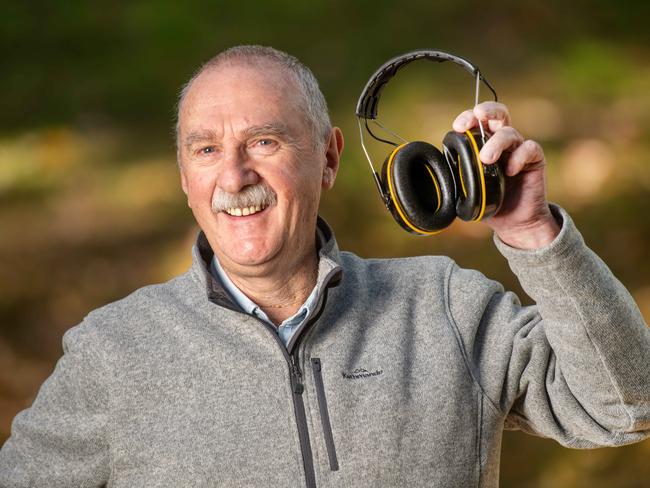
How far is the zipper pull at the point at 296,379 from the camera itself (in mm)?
1533

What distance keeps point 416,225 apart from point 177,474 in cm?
62

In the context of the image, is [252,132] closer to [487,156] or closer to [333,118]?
[487,156]

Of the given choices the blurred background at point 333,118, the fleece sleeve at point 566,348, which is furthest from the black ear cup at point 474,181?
the blurred background at point 333,118

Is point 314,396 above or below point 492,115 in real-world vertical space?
below

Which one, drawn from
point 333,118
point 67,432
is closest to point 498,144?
point 67,432

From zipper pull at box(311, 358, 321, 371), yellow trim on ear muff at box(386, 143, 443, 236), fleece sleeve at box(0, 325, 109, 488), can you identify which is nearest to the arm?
yellow trim on ear muff at box(386, 143, 443, 236)

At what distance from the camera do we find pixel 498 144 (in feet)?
4.24

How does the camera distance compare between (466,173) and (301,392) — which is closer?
(466,173)

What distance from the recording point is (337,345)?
1.59 m

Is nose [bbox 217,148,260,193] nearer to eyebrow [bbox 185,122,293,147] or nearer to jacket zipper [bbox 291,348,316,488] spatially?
eyebrow [bbox 185,122,293,147]

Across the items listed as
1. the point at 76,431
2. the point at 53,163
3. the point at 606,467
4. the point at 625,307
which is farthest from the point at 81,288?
the point at 625,307

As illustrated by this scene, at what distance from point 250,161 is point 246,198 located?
0.09 metres

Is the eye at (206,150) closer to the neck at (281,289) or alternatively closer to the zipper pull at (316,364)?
the neck at (281,289)

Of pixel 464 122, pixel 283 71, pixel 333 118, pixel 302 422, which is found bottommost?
pixel 302 422
